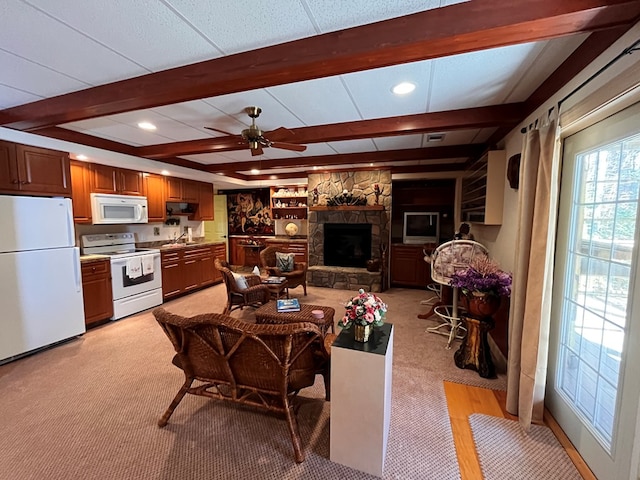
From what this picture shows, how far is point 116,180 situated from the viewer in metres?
4.18

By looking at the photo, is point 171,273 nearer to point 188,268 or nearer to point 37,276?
point 188,268

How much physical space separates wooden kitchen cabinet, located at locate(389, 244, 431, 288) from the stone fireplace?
0.28 metres

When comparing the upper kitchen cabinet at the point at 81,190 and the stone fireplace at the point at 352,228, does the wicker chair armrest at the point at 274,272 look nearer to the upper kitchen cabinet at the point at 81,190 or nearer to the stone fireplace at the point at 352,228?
the stone fireplace at the point at 352,228

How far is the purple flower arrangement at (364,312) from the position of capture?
1.60m

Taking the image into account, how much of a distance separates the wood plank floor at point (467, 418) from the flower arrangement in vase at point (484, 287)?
2.15 ft

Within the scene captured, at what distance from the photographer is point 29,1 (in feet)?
4.23

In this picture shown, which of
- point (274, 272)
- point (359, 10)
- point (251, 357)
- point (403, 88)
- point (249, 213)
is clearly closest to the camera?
point (359, 10)

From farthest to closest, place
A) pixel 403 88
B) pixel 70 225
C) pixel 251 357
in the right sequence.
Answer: pixel 70 225
pixel 403 88
pixel 251 357

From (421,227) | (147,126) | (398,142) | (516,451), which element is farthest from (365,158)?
(516,451)

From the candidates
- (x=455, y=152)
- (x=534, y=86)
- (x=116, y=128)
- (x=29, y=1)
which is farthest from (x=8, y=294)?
(x=455, y=152)

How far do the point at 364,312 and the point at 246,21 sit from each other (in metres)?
1.66

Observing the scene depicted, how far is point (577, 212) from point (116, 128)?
14.2 ft

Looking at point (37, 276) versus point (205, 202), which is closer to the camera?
point (37, 276)

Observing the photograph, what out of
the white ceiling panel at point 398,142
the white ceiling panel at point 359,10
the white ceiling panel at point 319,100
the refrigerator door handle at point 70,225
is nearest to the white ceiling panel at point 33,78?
the refrigerator door handle at point 70,225
